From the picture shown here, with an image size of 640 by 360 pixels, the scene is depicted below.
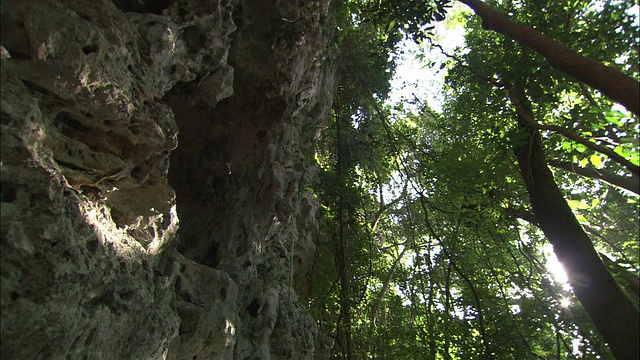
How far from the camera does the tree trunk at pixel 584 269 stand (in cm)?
272

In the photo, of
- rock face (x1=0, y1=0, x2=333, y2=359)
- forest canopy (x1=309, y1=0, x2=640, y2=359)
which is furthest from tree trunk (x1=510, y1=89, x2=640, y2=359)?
rock face (x1=0, y1=0, x2=333, y2=359)

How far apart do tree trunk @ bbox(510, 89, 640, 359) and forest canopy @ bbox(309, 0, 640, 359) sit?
0.01m

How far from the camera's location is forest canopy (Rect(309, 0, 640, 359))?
3047mm

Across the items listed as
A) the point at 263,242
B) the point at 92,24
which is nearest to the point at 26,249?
the point at 92,24

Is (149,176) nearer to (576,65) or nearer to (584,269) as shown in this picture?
(576,65)

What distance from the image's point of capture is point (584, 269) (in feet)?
10.0

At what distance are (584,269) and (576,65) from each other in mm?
1602

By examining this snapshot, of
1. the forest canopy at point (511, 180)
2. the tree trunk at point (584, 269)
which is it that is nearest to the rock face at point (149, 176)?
the forest canopy at point (511, 180)

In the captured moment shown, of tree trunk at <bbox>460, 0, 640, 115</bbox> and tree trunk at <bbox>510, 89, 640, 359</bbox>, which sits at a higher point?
tree trunk at <bbox>460, 0, 640, 115</bbox>

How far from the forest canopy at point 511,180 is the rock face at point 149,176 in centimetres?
155

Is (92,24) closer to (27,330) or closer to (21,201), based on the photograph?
(21,201)

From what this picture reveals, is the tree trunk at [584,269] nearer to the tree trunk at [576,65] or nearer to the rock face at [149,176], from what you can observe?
the tree trunk at [576,65]

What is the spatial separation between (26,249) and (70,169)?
0.84 metres

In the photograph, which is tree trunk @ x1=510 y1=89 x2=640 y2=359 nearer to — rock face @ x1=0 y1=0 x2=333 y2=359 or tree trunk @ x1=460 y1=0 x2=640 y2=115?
tree trunk @ x1=460 y1=0 x2=640 y2=115
